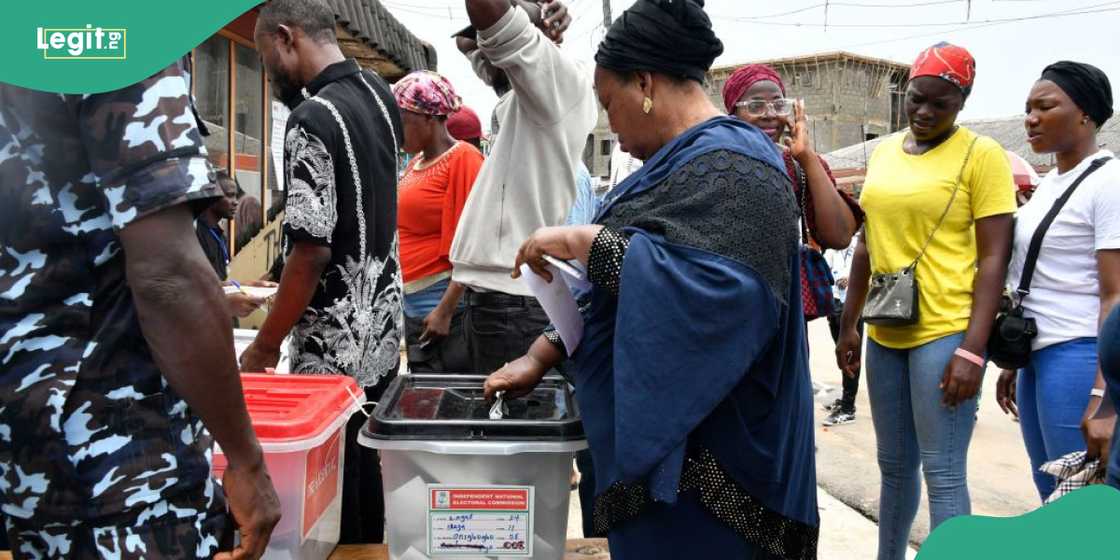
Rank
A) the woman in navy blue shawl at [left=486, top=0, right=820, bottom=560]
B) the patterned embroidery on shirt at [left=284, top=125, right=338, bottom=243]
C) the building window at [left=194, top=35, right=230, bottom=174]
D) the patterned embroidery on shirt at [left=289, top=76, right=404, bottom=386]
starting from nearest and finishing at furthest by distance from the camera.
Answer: the woman in navy blue shawl at [left=486, top=0, right=820, bottom=560] → the patterned embroidery on shirt at [left=284, top=125, right=338, bottom=243] → the patterned embroidery on shirt at [left=289, top=76, right=404, bottom=386] → the building window at [left=194, top=35, right=230, bottom=174]

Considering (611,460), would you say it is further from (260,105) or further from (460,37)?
(260,105)

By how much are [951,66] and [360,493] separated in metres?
2.35

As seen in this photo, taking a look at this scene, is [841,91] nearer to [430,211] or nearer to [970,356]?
[430,211]

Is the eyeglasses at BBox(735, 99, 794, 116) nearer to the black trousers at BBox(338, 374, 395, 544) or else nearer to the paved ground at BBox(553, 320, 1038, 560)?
the black trousers at BBox(338, 374, 395, 544)

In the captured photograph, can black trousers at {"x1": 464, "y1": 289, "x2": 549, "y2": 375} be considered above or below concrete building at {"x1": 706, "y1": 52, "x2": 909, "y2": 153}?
below

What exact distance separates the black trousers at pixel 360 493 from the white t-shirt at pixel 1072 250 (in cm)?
216

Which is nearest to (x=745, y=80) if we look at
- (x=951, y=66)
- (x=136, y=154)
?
(x=951, y=66)

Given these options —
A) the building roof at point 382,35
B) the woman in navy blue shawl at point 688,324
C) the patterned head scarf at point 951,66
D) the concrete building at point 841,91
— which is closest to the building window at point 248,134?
the building roof at point 382,35

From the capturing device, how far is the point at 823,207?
268 cm

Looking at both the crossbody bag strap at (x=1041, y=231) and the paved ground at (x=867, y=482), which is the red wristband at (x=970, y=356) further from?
the paved ground at (x=867, y=482)

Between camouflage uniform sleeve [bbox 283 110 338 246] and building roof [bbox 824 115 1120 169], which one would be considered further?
building roof [bbox 824 115 1120 169]

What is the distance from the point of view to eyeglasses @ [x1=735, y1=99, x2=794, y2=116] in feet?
9.41

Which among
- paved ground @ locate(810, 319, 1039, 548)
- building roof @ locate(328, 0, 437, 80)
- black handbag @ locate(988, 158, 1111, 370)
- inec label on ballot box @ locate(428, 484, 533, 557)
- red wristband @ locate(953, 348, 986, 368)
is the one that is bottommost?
paved ground @ locate(810, 319, 1039, 548)

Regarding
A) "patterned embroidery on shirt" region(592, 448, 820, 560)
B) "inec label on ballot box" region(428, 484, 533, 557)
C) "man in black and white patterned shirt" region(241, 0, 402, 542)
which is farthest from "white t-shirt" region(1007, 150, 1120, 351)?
"man in black and white patterned shirt" region(241, 0, 402, 542)
